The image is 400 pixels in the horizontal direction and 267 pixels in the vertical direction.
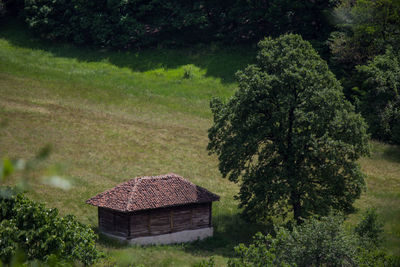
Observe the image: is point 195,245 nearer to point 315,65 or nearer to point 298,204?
point 298,204

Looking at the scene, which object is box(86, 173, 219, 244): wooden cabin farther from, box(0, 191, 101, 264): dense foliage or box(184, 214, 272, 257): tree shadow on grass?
box(0, 191, 101, 264): dense foliage

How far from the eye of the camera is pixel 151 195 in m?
31.3

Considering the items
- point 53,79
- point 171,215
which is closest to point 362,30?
point 171,215

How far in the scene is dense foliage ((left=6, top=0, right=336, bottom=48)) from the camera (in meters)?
59.6

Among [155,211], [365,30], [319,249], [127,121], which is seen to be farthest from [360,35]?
[319,249]

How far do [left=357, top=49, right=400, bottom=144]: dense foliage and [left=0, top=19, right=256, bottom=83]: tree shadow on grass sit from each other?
15681 mm

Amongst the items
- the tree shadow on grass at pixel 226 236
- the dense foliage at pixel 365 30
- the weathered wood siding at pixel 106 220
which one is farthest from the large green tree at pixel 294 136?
the dense foliage at pixel 365 30

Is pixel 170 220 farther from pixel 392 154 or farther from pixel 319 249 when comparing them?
pixel 392 154

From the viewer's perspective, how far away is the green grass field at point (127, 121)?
3459 centimetres

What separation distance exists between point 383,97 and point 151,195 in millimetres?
24177

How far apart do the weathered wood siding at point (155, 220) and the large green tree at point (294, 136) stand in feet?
9.28

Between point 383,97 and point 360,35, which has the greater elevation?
point 360,35

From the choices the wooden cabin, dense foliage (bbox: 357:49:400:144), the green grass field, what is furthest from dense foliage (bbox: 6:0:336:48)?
the wooden cabin

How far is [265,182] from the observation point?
3117 centimetres
